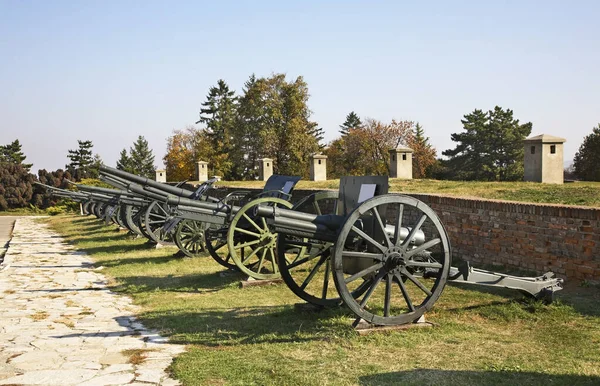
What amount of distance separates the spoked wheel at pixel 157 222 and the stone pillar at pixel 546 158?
845 centimetres

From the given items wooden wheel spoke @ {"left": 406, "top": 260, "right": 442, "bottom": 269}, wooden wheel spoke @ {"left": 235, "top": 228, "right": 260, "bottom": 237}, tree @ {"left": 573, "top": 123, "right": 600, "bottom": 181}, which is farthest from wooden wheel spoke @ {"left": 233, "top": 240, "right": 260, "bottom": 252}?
tree @ {"left": 573, "top": 123, "right": 600, "bottom": 181}

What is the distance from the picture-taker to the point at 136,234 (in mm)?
17062

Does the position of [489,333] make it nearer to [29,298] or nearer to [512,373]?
[512,373]

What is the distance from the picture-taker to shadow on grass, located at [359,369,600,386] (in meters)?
4.54

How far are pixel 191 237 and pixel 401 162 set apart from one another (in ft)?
28.3

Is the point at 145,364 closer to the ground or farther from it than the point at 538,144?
closer to the ground

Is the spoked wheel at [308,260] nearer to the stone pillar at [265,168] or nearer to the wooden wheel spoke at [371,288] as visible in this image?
the wooden wheel spoke at [371,288]

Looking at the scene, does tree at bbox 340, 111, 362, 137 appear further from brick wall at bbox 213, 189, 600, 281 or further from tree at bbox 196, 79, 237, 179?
brick wall at bbox 213, 189, 600, 281

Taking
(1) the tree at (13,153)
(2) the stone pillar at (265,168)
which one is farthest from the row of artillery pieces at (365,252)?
(1) the tree at (13,153)

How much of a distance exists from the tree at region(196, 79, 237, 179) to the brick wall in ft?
127

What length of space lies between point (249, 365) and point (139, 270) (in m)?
6.97

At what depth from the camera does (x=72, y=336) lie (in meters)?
6.68

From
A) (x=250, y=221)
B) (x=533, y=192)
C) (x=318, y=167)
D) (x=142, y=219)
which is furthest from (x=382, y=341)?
(x=318, y=167)

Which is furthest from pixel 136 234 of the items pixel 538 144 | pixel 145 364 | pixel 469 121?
pixel 469 121
